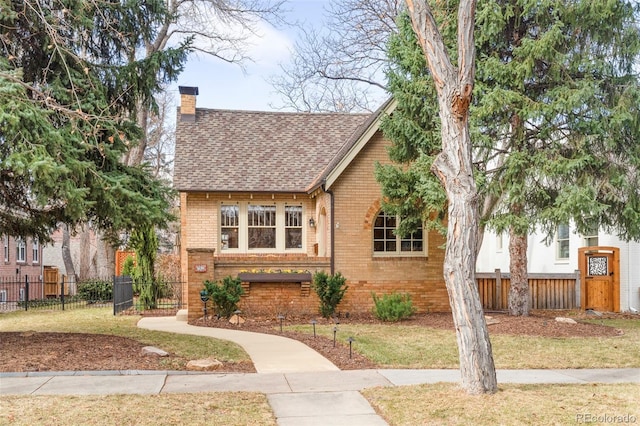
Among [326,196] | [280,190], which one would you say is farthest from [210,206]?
[326,196]

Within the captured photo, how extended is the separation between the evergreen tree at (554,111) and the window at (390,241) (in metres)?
2.70

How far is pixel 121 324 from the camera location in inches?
630

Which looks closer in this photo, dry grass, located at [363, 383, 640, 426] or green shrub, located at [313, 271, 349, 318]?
dry grass, located at [363, 383, 640, 426]

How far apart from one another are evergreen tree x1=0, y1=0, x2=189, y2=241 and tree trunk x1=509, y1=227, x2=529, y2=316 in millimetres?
9089

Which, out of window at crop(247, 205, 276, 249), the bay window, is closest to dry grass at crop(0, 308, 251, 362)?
the bay window

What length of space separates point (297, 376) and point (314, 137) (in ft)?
46.9

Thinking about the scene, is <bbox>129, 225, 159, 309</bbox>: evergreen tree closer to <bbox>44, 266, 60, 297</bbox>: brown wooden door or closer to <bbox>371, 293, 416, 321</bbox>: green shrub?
<bbox>371, 293, 416, 321</bbox>: green shrub

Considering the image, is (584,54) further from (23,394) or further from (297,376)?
(23,394)

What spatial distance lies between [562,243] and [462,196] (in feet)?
51.8

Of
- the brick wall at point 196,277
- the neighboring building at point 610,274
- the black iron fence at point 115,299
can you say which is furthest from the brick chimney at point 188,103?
the neighboring building at point 610,274

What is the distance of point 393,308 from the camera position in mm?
15844

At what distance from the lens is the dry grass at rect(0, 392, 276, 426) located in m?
6.30

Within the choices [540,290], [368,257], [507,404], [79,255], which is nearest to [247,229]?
[368,257]

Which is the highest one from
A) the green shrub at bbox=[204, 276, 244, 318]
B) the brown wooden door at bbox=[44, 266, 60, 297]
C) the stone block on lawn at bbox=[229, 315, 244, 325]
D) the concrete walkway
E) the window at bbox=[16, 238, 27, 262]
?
the window at bbox=[16, 238, 27, 262]
